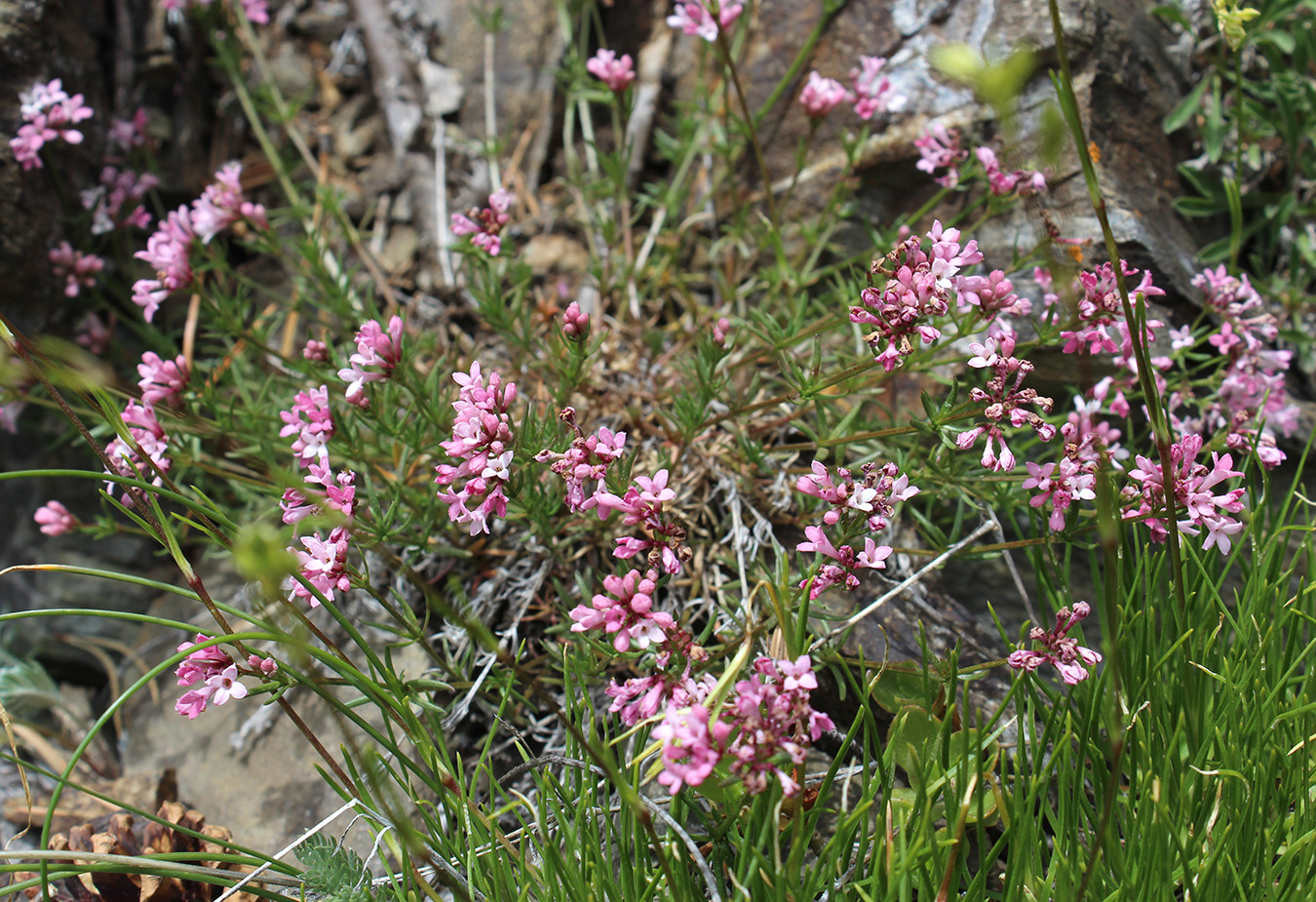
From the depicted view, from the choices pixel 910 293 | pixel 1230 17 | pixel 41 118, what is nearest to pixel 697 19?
pixel 910 293

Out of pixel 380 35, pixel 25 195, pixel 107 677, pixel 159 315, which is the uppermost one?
pixel 380 35

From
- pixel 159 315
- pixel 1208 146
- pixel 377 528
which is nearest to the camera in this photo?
pixel 377 528

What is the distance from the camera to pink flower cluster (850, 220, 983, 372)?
Result: 2018mm

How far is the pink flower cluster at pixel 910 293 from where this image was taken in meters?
2.02

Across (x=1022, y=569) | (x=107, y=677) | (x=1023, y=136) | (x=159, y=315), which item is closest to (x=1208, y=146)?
(x=1023, y=136)

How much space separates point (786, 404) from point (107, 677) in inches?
126

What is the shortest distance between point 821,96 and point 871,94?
0.29 m

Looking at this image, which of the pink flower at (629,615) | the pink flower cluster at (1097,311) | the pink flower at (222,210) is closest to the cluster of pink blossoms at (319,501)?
the pink flower at (629,615)

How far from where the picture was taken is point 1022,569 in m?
3.11

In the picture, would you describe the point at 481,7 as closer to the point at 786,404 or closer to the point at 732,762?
the point at 786,404

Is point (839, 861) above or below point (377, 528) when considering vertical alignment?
below

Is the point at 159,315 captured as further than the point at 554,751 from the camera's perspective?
Yes

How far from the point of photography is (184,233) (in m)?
3.02

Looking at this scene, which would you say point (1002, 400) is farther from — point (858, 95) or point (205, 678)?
point (205, 678)
